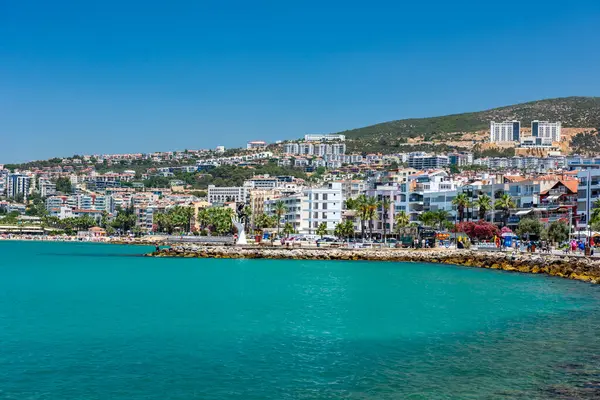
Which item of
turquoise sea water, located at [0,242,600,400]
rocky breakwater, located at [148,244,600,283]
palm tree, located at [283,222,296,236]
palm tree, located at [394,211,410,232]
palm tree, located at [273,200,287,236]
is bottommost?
turquoise sea water, located at [0,242,600,400]

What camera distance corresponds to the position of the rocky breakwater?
49.7m

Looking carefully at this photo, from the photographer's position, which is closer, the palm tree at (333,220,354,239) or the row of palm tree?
the row of palm tree

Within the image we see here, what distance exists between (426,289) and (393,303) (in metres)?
7.20

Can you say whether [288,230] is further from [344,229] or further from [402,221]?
[402,221]

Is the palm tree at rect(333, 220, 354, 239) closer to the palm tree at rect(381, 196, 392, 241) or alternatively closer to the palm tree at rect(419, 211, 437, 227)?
the palm tree at rect(381, 196, 392, 241)

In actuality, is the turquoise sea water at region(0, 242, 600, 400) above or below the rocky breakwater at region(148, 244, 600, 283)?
below

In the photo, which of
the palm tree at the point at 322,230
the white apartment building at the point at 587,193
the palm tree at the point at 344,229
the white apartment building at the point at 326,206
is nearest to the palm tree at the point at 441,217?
the palm tree at the point at 344,229

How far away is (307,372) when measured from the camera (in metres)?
19.1

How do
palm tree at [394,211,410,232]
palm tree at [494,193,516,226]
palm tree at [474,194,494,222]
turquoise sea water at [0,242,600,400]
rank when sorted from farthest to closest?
1. palm tree at [394,211,410,232]
2. palm tree at [474,194,494,222]
3. palm tree at [494,193,516,226]
4. turquoise sea water at [0,242,600,400]

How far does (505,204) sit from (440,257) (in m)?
17.6

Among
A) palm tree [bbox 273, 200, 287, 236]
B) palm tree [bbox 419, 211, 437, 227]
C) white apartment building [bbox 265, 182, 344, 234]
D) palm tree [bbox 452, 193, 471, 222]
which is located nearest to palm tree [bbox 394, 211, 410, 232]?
palm tree [bbox 419, 211, 437, 227]

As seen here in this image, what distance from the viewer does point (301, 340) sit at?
23.9 m

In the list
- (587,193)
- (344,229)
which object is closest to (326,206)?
(344,229)

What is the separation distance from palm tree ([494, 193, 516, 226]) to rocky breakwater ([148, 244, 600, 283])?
13.7 metres
